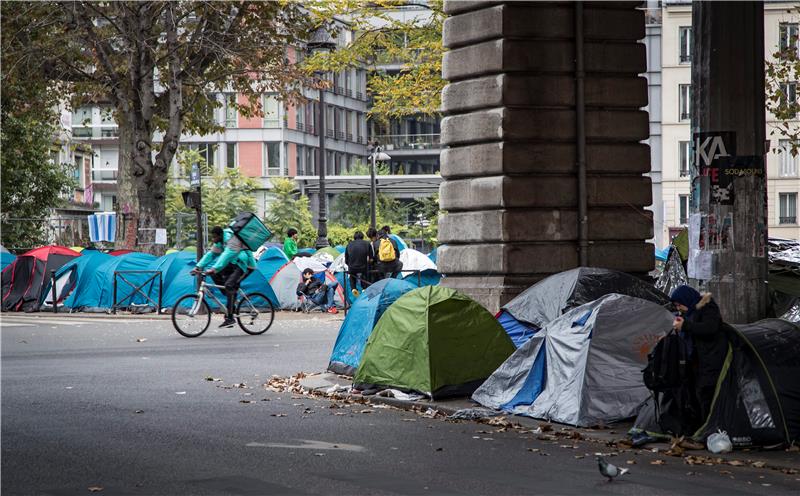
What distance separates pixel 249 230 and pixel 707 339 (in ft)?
45.2

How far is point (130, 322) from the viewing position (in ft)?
98.2

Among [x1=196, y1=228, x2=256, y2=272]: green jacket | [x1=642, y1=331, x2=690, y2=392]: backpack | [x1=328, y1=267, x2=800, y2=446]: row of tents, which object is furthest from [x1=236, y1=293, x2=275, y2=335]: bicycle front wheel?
[x1=642, y1=331, x2=690, y2=392]: backpack

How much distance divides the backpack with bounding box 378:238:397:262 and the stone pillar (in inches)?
505

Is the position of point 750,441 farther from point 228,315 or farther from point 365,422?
point 228,315

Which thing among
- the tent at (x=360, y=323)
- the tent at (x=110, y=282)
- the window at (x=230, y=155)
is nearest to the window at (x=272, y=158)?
the window at (x=230, y=155)

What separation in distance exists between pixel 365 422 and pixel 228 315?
460 inches

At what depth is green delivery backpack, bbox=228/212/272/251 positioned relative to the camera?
24.0 metres

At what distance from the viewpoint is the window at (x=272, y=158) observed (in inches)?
3750

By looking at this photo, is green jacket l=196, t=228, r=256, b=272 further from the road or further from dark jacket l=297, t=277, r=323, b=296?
dark jacket l=297, t=277, r=323, b=296

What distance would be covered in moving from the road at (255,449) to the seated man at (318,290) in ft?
50.6

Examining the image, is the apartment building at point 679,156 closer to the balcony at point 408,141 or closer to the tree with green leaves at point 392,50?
the balcony at point 408,141

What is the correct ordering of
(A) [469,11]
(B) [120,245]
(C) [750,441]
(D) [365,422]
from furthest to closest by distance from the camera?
(B) [120,245], (A) [469,11], (D) [365,422], (C) [750,441]

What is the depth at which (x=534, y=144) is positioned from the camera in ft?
59.6

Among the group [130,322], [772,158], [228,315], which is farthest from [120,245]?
[772,158]
